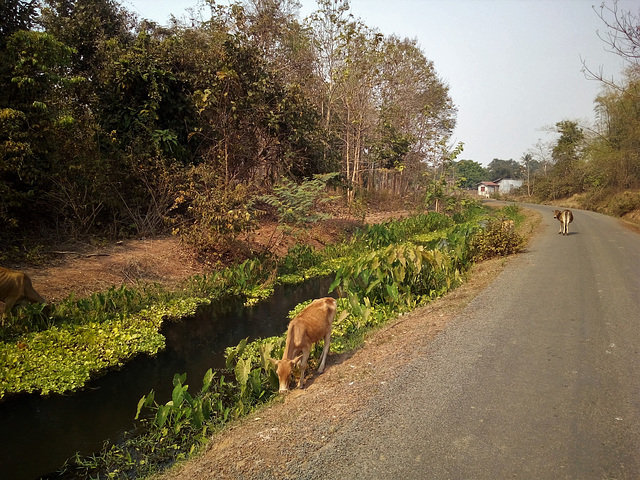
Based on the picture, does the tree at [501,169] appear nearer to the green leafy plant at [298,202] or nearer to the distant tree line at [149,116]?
the distant tree line at [149,116]

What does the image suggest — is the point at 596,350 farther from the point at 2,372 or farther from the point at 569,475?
the point at 2,372

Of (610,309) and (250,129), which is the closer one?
(610,309)

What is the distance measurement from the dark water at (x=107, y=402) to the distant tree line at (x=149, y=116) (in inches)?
162

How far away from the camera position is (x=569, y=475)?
3221 mm

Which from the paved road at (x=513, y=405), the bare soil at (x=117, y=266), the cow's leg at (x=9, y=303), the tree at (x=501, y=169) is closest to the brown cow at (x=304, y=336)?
the paved road at (x=513, y=405)

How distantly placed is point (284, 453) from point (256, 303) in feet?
23.6

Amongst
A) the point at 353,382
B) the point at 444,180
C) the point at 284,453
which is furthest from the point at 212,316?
the point at 444,180

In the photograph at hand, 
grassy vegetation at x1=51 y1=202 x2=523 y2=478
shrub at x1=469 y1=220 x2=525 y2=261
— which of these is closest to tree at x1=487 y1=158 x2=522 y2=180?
shrub at x1=469 y1=220 x2=525 y2=261

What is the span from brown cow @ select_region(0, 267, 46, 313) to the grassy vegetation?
358cm

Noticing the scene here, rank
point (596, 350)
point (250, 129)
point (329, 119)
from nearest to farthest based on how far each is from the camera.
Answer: point (596, 350) → point (250, 129) → point (329, 119)

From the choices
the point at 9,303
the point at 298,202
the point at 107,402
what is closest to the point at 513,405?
the point at 107,402

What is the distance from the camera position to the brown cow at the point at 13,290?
24.8 feet

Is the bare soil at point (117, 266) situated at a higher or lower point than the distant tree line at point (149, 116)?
lower

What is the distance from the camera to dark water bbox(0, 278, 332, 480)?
4852 mm
